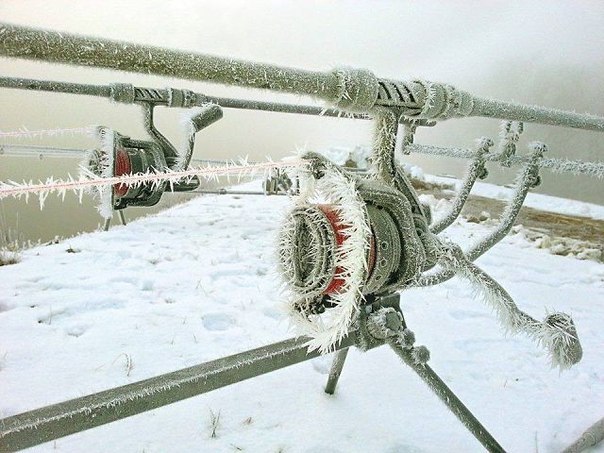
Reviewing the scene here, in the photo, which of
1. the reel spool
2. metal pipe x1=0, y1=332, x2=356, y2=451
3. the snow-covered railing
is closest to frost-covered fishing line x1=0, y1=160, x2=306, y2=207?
the snow-covered railing

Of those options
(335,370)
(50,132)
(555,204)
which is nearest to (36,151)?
(50,132)

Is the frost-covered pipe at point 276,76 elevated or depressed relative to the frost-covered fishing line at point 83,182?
elevated

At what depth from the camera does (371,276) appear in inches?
39.7

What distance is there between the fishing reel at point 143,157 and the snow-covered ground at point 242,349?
72 cm

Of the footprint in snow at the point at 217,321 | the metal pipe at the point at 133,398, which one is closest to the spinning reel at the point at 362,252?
the metal pipe at the point at 133,398

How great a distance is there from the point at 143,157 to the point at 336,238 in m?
1.27

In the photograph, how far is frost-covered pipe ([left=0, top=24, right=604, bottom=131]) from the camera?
0.58 metres

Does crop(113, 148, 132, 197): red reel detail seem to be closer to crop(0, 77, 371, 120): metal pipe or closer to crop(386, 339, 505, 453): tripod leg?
crop(0, 77, 371, 120): metal pipe

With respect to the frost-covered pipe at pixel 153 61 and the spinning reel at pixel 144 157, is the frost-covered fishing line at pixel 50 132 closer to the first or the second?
the spinning reel at pixel 144 157

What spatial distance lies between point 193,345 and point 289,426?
0.74m

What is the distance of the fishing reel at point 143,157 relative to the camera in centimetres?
175

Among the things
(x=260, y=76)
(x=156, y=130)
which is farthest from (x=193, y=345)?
(x=260, y=76)

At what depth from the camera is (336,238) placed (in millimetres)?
986

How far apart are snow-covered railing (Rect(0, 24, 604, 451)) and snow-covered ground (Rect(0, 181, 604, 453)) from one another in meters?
0.13
